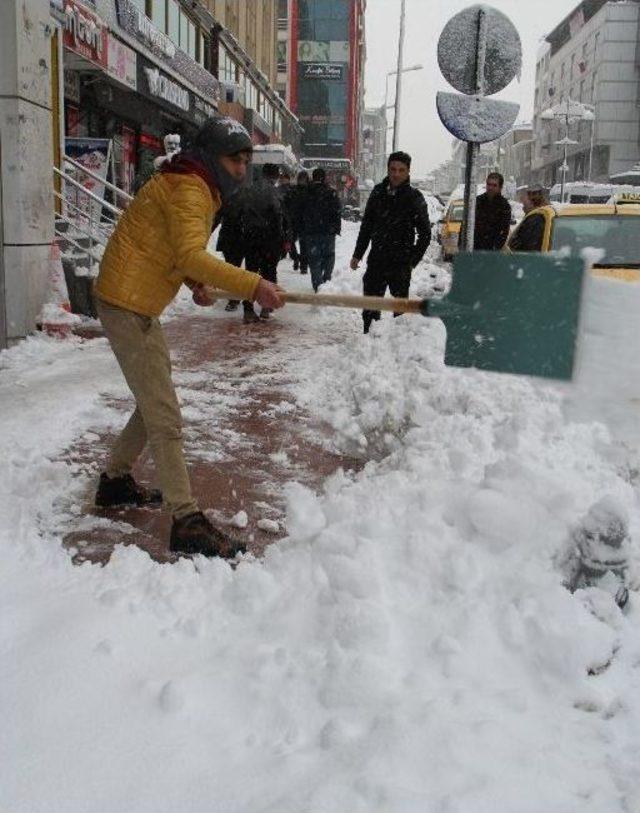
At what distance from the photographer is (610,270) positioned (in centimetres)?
712

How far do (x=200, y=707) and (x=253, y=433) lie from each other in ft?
10.1

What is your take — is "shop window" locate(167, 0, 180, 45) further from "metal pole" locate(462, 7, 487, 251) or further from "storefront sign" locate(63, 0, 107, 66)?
"metal pole" locate(462, 7, 487, 251)

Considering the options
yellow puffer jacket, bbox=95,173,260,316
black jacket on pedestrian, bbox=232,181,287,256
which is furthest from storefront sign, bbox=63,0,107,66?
yellow puffer jacket, bbox=95,173,260,316

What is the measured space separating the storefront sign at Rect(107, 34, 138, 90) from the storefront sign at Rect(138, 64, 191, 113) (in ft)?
2.16

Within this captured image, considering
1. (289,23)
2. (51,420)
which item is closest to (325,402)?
(51,420)

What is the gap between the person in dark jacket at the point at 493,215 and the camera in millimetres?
9898

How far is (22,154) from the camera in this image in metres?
7.64

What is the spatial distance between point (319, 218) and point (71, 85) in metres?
8.50

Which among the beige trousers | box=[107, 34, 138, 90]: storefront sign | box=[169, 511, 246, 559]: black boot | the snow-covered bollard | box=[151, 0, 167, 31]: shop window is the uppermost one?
box=[151, 0, 167, 31]: shop window

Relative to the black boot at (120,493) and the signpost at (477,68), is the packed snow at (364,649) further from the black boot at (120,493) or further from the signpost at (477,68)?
the signpost at (477,68)

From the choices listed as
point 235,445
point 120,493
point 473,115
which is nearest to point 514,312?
point 120,493

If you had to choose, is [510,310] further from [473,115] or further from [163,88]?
[163,88]

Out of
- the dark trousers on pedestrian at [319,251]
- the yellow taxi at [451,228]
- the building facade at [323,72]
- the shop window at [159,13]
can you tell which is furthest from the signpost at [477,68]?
the building facade at [323,72]

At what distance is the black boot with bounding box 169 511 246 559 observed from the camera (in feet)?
11.4
